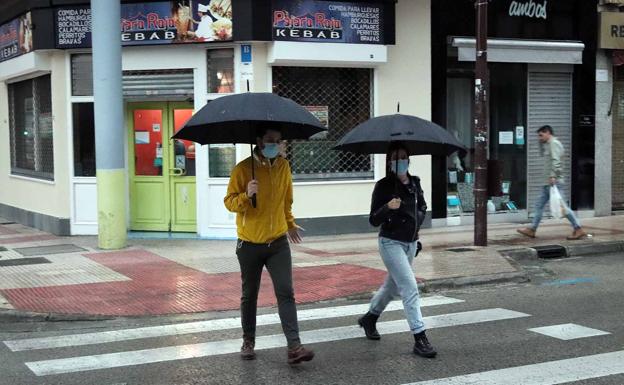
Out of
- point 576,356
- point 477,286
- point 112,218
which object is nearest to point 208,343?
point 576,356

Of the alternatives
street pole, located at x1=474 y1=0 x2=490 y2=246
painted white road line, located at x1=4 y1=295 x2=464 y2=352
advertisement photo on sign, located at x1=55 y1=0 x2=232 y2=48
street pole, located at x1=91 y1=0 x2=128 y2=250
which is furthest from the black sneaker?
advertisement photo on sign, located at x1=55 y1=0 x2=232 y2=48

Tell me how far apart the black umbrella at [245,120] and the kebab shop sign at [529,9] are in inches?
400

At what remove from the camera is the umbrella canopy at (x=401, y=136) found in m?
5.97

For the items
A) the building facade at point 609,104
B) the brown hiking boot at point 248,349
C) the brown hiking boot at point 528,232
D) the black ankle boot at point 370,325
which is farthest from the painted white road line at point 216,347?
the building facade at point 609,104

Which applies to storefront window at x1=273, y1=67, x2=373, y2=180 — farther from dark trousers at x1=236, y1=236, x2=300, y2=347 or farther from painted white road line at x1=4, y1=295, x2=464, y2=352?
dark trousers at x1=236, y1=236, x2=300, y2=347

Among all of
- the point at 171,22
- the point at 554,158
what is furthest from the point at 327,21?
the point at 554,158

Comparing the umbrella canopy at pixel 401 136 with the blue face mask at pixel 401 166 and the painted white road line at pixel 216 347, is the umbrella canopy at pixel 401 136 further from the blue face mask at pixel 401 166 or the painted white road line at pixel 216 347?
the painted white road line at pixel 216 347

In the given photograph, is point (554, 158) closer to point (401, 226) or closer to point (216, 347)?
point (401, 226)

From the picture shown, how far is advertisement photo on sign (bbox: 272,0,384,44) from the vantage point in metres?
12.6

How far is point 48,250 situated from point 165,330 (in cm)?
553

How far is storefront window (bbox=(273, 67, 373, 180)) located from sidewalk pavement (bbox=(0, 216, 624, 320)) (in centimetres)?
130

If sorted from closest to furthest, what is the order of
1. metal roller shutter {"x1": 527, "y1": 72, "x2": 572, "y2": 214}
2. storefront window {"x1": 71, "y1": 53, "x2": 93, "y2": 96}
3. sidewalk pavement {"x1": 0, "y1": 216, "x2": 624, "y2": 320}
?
sidewalk pavement {"x1": 0, "y1": 216, "x2": 624, "y2": 320}
storefront window {"x1": 71, "y1": 53, "x2": 93, "y2": 96}
metal roller shutter {"x1": 527, "y1": 72, "x2": 572, "y2": 214}

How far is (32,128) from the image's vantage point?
15.7 metres

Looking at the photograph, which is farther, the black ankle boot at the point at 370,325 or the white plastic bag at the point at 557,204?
the white plastic bag at the point at 557,204
